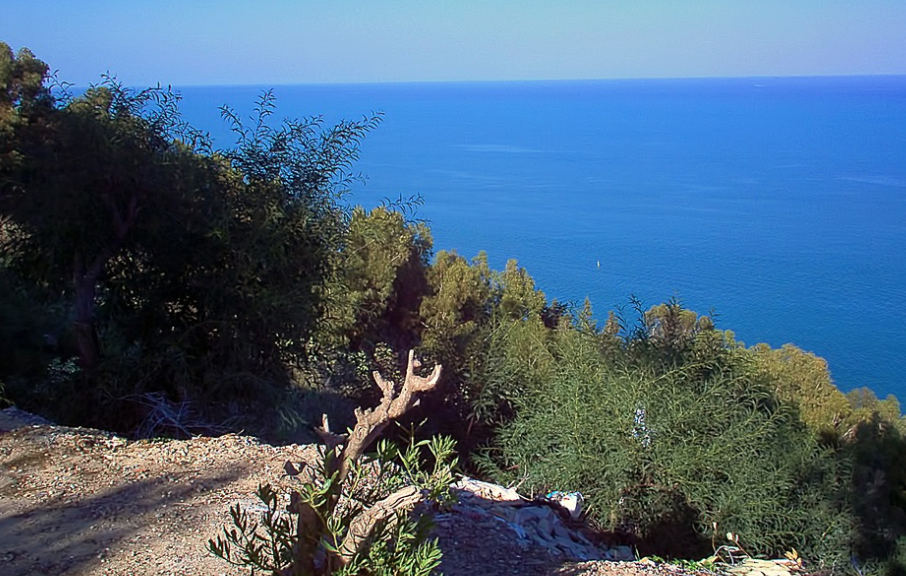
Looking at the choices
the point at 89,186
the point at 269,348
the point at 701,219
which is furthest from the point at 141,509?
the point at 701,219

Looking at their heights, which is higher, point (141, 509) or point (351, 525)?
point (351, 525)

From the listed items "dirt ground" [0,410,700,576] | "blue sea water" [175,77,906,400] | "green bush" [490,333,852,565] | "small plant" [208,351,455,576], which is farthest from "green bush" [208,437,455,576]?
"blue sea water" [175,77,906,400]

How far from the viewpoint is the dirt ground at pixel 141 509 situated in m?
4.12

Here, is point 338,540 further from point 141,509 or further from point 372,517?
point 141,509

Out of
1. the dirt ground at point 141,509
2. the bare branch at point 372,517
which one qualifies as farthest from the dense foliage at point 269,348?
the bare branch at point 372,517

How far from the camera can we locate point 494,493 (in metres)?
6.52

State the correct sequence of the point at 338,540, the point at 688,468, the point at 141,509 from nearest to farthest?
the point at 338,540, the point at 141,509, the point at 688,468

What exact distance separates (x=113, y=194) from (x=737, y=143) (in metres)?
128

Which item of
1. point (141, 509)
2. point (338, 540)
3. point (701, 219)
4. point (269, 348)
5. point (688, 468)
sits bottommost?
point (141, 509)

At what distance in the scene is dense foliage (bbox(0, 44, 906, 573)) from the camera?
6969mm

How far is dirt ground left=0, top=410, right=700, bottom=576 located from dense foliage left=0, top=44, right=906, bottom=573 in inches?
62.2

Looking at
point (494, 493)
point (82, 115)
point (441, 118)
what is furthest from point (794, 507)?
point (441, 118)

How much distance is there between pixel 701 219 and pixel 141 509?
69.6m

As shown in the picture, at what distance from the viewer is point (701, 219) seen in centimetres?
6994
